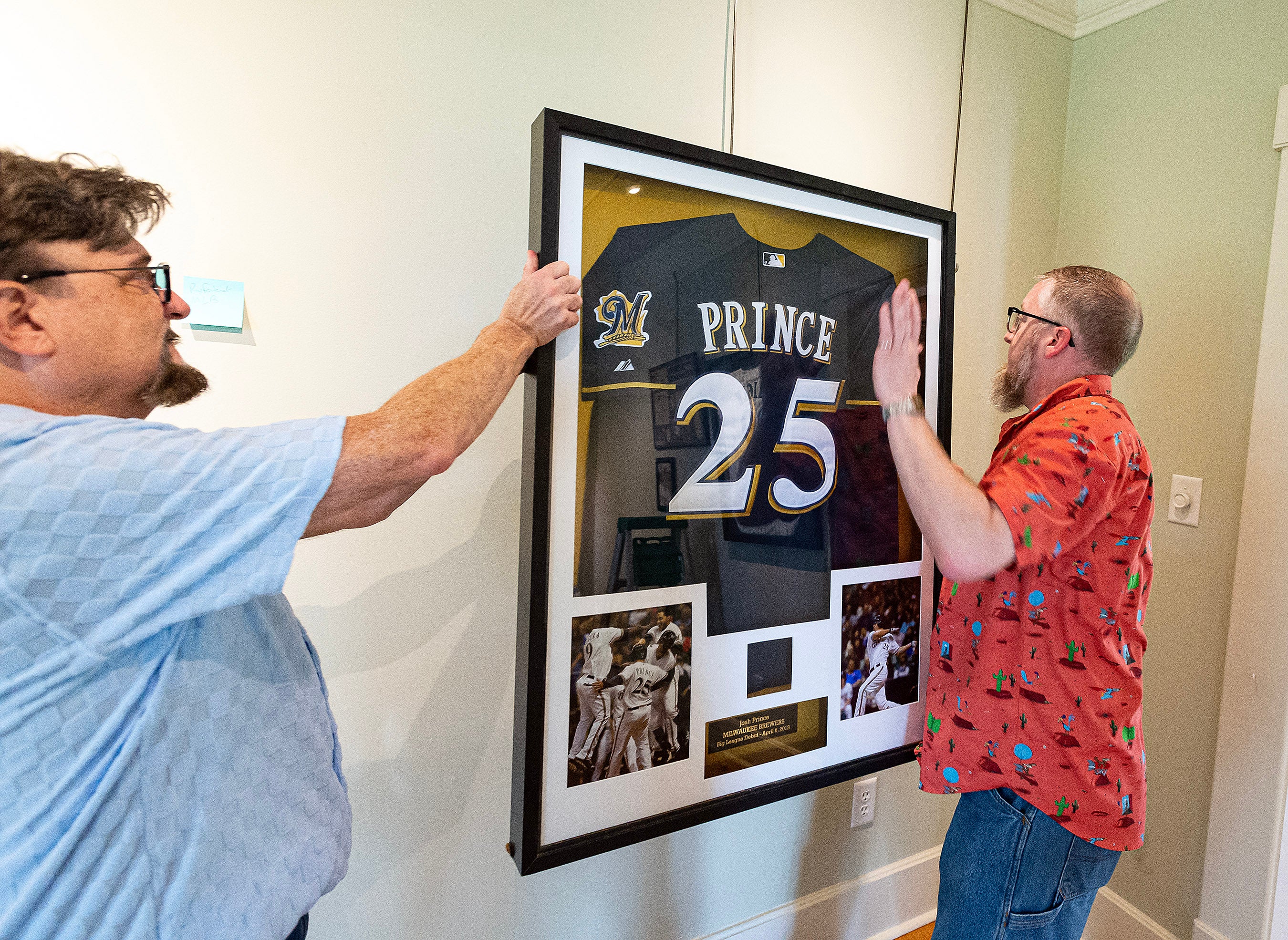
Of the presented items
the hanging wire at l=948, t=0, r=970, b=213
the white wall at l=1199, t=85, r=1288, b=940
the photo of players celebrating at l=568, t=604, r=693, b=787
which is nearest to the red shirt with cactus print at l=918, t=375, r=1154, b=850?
the photo of players celebrating at l=568, t=604, r=693, b=787

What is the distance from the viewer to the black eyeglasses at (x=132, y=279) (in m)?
0.70

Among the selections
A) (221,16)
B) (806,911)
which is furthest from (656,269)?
(806,911)

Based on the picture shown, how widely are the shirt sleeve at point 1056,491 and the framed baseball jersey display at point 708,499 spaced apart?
0.30 meters

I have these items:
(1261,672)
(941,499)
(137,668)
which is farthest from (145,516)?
(1261,672)

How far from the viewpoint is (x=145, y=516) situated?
0.63m

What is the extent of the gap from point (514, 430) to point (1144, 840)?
2.08m

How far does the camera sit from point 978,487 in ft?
3.50

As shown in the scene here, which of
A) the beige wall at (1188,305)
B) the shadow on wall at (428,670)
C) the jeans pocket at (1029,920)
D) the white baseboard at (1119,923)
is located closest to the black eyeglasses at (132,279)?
the shadow on wall at (428,670)

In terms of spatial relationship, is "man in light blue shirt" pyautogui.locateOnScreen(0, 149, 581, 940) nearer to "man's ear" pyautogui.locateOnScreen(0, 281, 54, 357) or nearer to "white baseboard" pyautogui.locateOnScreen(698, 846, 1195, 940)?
"man's ear" pyautogui.locateOnScreen(0, 281, 54, 357)

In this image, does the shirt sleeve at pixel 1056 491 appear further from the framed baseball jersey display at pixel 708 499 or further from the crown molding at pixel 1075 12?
the crown molding at pixel 1075 12

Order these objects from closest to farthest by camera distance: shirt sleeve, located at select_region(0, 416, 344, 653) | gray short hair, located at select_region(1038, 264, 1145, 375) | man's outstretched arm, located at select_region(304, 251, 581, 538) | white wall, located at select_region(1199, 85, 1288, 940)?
shirt sleeve, located at select_region(0, 416, 344, 653)
man's outstretched arm, located at select_region(304, 251, 581, 538)
gray short hair, located at select_region(1038, 264, 1145, 375)
white wall, located at select_region(1199, 85, 1288, 940)

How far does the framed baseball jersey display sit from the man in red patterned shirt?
0.14 m

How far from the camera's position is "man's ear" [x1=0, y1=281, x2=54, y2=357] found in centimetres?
68

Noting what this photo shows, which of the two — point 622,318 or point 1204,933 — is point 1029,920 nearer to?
point 1204,933
